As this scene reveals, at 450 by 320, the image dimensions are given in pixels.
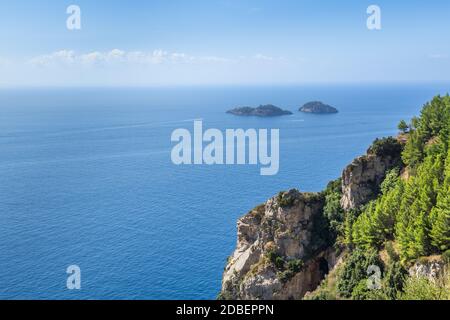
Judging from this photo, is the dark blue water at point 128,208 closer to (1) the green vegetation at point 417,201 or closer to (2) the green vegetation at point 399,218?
(2) the green vegetation at point 399,218

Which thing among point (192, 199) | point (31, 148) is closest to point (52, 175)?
point (31, 148)

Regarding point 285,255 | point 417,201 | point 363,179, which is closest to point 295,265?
point 285,255

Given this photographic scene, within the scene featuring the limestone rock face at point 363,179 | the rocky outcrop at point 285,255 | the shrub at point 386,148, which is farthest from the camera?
the shrub at point 386,148

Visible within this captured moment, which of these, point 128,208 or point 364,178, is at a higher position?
point 364,178

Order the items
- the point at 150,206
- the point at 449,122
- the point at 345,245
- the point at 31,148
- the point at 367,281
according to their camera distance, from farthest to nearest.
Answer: the point at 31,148, the point at 150,206, the point at 449,122, the point at 345,245, the point at 367,281

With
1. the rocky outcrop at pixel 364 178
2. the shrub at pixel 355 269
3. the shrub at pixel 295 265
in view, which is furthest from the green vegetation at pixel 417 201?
the shrub at pixel 295 265

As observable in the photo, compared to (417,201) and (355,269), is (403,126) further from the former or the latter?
(355,269)
